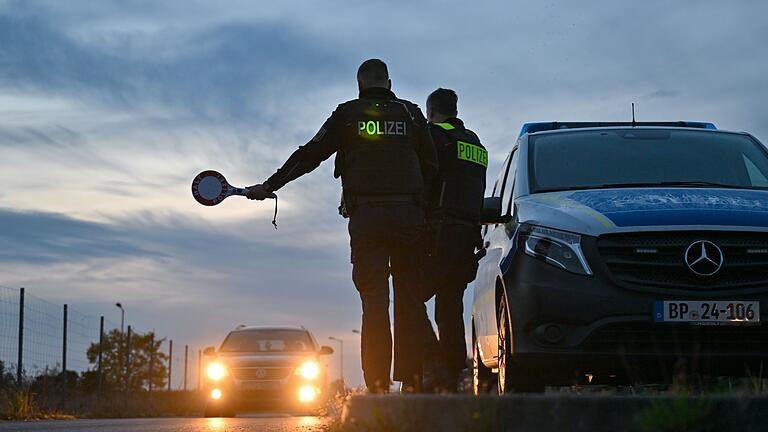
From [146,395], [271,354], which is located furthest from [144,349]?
[271,354]

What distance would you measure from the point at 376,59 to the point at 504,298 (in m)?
1.77

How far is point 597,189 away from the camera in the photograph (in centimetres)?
784

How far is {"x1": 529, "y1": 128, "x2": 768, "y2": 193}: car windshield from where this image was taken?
8.23 m

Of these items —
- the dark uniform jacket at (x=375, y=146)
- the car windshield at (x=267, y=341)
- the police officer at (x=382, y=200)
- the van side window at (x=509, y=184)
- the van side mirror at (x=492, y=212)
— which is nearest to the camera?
the police officer at (x=382, y=200)

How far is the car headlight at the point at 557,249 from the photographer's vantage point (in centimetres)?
697

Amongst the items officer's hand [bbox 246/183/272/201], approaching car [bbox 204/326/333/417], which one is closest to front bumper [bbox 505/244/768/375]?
officer's hand [bbox 246/183/272/201]

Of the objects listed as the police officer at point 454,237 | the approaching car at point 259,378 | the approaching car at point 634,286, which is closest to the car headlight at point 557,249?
the approaching car at point 634,286

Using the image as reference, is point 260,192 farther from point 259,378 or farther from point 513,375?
point 259,378

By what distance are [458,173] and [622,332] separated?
2625mm

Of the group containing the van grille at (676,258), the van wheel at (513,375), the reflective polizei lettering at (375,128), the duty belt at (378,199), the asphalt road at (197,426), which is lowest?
the asphalt road at (197,426)

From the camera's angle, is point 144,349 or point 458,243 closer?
point 458,243

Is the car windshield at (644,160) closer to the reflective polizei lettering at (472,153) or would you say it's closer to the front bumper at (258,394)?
the reflective polizei lettering at (472,153)

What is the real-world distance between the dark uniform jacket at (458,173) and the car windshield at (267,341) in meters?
12.3

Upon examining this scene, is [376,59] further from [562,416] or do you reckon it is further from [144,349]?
[144,349]
